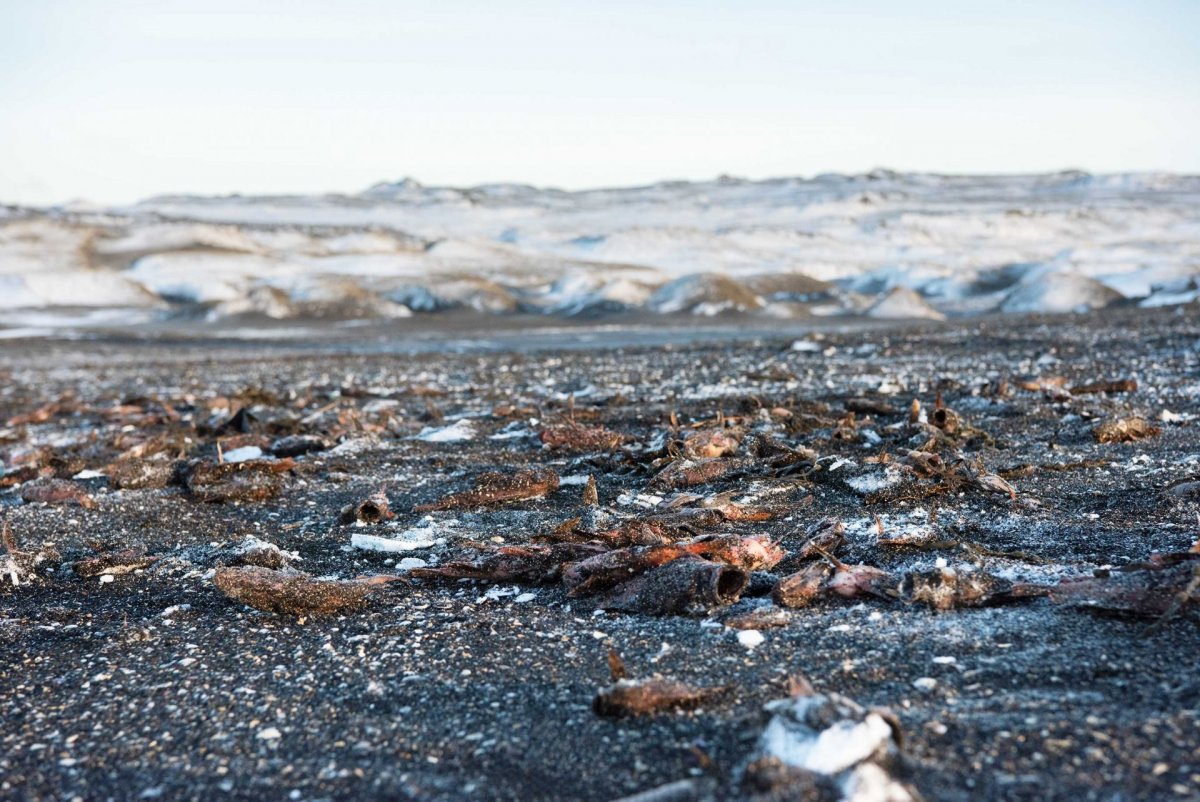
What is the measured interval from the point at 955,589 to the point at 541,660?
4.53 ft

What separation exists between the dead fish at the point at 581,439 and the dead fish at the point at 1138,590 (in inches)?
153

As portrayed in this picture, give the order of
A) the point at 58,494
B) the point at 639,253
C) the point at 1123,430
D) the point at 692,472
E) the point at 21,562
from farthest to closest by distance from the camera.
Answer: the point at 639,253
the point at 1123,430
the point at 58,494
the point at 692,472
the point at 21,562

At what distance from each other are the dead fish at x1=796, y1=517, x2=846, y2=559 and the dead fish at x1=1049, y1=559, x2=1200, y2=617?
892 millimetres

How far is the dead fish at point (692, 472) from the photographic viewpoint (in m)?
5.66

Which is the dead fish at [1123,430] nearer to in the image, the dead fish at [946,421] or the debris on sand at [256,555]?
the dead fish at [946,421]

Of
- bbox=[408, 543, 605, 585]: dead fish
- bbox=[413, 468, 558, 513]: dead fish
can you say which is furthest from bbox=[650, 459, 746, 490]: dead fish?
bbox=[408, 543, 605, 585]: dead fish

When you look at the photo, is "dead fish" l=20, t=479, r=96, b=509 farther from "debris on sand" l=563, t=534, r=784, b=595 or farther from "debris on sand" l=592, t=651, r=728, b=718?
"debris on sand" l=592, t=651, r=728, b=718

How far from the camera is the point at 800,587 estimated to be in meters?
3.55

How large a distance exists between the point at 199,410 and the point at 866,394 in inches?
261

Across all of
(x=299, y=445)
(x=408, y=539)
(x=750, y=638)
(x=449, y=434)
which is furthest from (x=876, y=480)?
(x=299, y=445)

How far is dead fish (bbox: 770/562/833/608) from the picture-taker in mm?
3500

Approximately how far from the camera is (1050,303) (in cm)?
2402

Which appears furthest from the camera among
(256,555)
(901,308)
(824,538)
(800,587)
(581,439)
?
(901,308)

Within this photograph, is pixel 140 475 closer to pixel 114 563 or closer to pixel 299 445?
pixel 299 445
